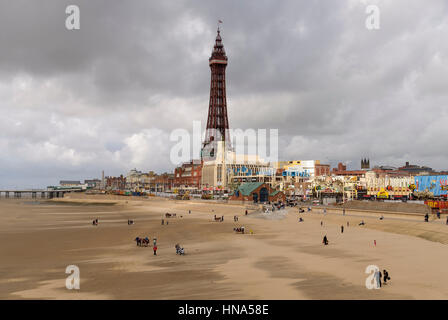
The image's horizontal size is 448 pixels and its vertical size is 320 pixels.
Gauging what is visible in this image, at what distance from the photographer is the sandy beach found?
1532cm

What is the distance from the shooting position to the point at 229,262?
2125 cm

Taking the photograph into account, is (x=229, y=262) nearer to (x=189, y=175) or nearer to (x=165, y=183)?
(x=189, y=175)

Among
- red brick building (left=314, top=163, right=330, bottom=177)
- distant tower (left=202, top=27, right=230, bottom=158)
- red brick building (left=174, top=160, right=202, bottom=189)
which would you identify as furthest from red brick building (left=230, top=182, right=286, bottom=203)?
red brick building (left=314, top=163, right=330, bottom=177)

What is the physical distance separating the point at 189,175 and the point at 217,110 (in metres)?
31.9

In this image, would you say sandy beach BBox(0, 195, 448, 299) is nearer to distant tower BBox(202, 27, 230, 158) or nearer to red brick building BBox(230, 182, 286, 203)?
red brick building BBox(230, 182, 286, 203)

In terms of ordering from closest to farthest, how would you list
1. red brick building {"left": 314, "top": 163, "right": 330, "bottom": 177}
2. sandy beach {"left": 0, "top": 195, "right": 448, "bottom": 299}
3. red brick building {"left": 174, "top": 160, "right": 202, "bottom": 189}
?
sandy beach {"left": 0, "top": 195, "right": 448, "bottom": 299}, red brick building {"left": 314, "top": 163, "right": 330, "bottom": 177}, red brick building {"left": 174, "top": 160, "right": 202, "bottom": 189}

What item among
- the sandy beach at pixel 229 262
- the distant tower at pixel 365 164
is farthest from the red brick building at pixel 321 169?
the sandy beach at pixel 229 262

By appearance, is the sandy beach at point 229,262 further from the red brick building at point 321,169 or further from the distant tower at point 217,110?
the distant tower at point 217,110

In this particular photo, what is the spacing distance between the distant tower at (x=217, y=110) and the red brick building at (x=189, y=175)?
827cm

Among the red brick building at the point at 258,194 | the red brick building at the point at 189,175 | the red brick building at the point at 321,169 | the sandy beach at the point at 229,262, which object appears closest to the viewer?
the sandy beach at the point at 229,262

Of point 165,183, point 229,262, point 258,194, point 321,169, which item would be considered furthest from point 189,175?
point 229,262

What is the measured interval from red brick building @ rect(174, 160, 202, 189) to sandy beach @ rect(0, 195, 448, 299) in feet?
353

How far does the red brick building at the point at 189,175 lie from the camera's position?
14500 centimetres
